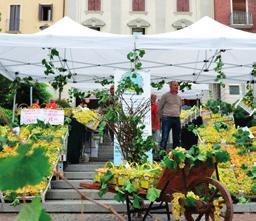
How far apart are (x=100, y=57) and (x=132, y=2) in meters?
19.9

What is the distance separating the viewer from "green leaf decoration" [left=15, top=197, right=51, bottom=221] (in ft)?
1.54

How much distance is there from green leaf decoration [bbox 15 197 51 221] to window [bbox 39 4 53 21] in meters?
29.7

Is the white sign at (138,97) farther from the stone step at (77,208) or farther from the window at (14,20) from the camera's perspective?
the window at (14,20)

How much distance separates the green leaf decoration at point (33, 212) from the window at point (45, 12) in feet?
97.5

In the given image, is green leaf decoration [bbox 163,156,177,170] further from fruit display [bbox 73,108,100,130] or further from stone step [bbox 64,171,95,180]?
fruit display [bbox 73,108,100,130]

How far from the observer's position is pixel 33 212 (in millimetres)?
476

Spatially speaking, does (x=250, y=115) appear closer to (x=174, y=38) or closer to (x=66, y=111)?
(x=174, y=38)

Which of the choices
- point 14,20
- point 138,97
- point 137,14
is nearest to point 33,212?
point 138,97

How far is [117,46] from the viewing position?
23.5 ft

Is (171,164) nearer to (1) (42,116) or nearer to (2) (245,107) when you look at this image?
(1) (42,116)

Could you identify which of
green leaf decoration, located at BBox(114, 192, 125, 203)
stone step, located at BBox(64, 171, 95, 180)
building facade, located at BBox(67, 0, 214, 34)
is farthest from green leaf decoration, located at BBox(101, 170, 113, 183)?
building facade, located at BBox(67, 0, 214, 34)

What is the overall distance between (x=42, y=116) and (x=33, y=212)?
7.46m

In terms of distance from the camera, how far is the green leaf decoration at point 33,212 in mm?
470

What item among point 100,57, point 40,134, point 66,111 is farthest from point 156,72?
point 40,134
